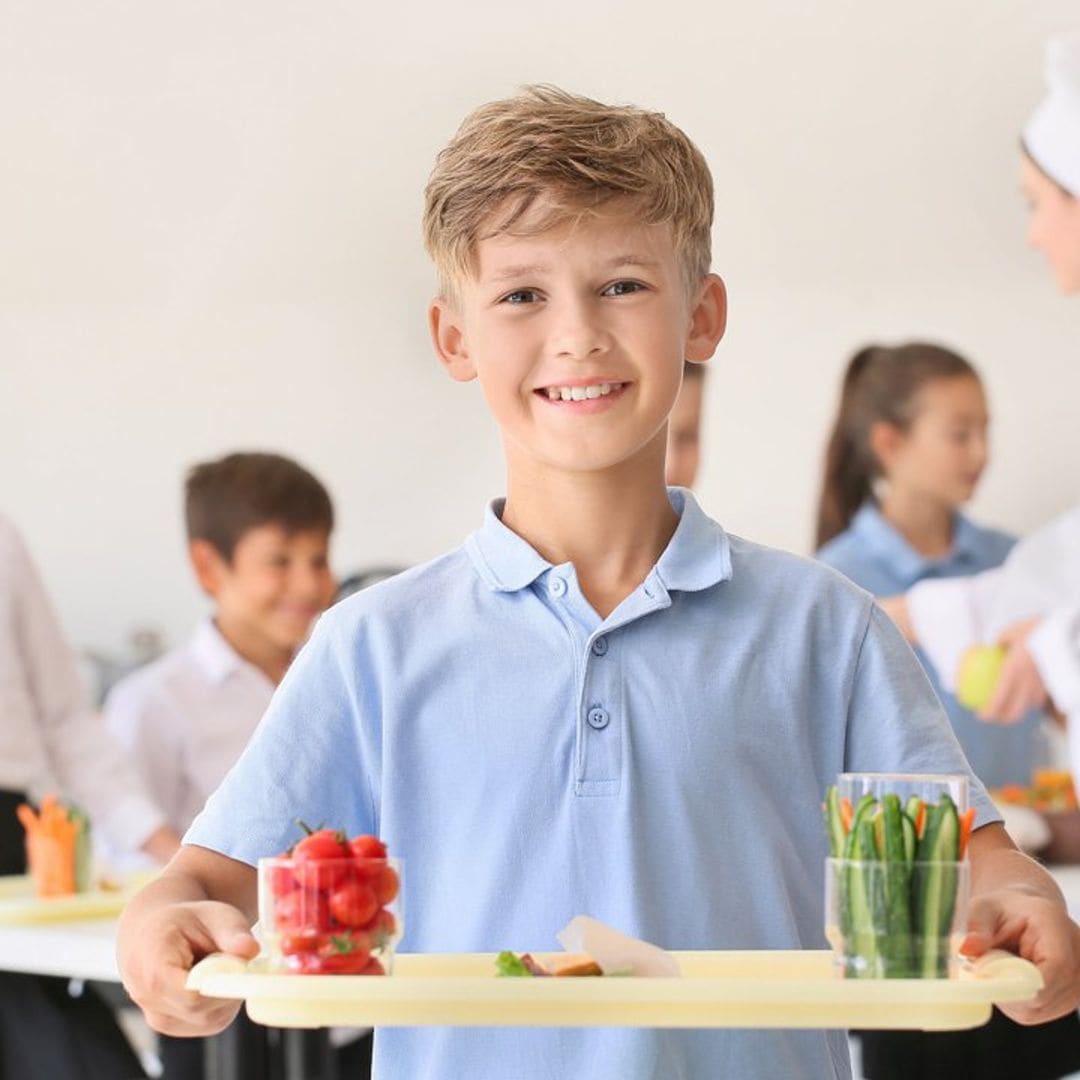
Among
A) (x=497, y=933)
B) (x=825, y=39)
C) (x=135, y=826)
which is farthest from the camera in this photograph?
(x=825, y=39)

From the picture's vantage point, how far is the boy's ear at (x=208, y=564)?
3.26m

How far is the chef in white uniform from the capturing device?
2209 mm

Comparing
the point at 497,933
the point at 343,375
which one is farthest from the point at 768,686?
the point at 343,375

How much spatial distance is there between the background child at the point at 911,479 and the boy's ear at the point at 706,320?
2.12 meters

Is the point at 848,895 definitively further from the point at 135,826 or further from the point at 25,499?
the point at 25,499

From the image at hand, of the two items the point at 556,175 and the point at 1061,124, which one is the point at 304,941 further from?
the point at 1061,124

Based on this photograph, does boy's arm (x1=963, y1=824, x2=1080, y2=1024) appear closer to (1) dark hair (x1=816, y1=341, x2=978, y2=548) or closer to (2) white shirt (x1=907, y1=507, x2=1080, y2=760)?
(2) white shirt (x1=907, y1=507, x2=1080, y2=760)

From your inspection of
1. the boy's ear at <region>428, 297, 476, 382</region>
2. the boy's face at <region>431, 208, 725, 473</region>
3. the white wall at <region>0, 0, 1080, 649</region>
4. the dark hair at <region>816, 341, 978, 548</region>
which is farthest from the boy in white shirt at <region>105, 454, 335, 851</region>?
the boy's face at <region>431, 208, 725, 473</region>

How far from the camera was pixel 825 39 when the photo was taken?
153 inches

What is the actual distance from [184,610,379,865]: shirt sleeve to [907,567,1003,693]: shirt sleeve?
158 cm

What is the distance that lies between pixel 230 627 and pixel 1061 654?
1483mm

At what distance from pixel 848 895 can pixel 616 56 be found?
322 centimetres

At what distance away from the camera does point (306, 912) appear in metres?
0.94

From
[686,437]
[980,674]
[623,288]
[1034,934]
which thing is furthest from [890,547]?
[1034,934]
